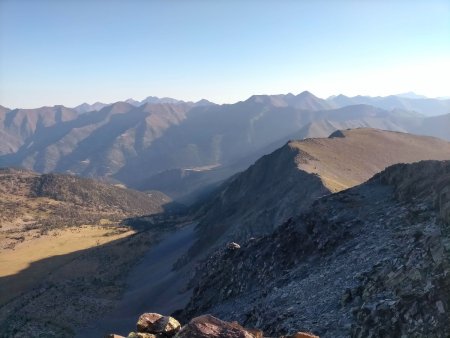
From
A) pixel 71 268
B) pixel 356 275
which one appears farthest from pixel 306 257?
pixel 71 268

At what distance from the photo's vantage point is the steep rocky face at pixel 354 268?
622 inches

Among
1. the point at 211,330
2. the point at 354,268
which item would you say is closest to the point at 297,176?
the point at 354,268

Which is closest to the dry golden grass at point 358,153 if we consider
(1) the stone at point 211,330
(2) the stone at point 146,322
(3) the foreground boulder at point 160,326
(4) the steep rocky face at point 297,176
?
(4) the steep rocky face at point 297,176

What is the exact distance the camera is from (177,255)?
7706 centimetres

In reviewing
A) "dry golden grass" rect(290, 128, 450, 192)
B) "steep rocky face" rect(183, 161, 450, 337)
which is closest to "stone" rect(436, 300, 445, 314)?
"steep rocky face" rect(183, 161, 450, 337)

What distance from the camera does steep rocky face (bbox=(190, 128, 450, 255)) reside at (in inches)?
2201

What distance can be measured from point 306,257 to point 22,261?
3039 inches

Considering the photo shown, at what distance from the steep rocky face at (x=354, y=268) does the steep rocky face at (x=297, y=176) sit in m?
18.9

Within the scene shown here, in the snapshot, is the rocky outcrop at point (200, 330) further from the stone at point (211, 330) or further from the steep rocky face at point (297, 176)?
the steep rocky face at point (297, 176)

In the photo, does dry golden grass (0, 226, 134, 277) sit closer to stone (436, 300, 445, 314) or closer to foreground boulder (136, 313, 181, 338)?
foreground boulder (136, 313, 181, 338)

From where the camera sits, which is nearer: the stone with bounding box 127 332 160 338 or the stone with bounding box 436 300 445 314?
the stone with bounding box 436 300 445 314

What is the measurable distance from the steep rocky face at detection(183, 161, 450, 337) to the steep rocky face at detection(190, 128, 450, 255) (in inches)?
744

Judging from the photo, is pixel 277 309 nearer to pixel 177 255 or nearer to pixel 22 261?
pixel 177 255

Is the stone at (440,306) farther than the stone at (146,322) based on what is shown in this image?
A: No
